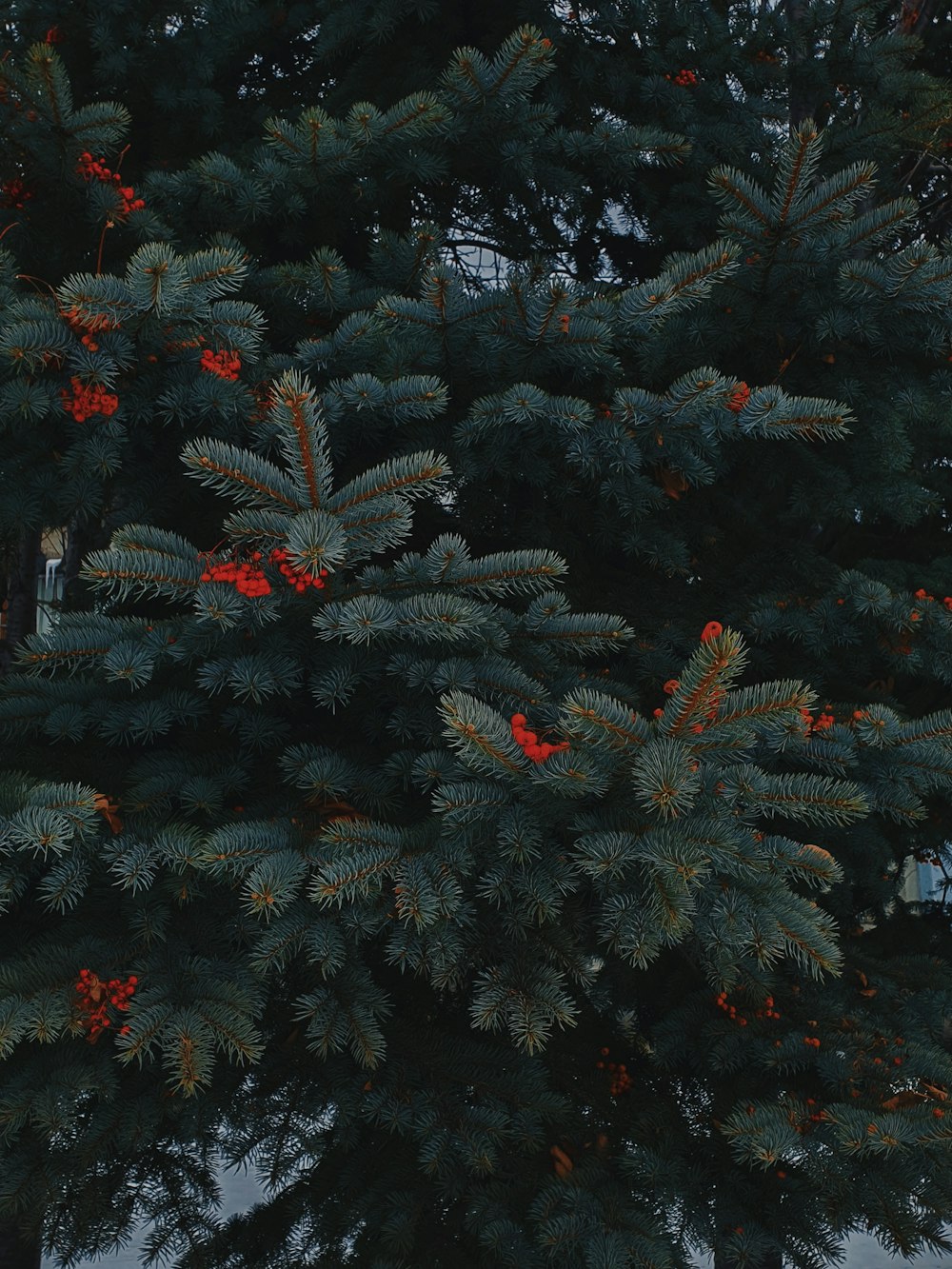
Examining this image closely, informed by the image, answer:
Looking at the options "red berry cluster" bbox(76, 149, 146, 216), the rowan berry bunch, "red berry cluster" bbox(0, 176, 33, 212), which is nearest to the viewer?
the rowan berry bunch

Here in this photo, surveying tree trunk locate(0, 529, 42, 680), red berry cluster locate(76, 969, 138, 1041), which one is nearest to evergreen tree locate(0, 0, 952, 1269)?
red berry cluster locate(76, 969, 138, 1041)

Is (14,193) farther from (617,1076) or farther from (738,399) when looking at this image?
(617,1076)

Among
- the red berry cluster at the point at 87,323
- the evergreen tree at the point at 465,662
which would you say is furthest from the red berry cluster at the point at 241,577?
the red berry cluster at the point at 87,323

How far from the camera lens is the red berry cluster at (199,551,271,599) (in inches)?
70.9

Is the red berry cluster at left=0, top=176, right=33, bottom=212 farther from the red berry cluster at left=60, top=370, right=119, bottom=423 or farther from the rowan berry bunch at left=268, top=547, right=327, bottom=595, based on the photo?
the rowan berry bunch at left=268, top=547, right=327, bottom=595

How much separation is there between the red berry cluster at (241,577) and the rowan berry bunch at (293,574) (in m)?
0.04

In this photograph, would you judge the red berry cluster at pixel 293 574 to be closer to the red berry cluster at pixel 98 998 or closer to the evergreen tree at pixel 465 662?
the evergreen tree at pixel 465 662

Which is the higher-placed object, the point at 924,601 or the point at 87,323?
the point at 87,323

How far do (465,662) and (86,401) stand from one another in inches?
37.6

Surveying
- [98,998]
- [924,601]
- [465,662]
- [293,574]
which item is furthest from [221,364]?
[924,601]

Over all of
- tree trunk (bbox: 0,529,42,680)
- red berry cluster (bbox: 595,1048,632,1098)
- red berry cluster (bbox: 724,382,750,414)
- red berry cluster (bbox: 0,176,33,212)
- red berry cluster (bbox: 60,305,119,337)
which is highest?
red berry cluster (bbox: 0,176,33,212)

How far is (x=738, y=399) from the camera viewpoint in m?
2.37

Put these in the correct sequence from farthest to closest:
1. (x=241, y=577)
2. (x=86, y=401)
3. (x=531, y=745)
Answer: (x=86, y=401)
(x=241, y=577)
(x=531, y=745)

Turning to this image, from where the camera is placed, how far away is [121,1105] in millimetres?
2270
